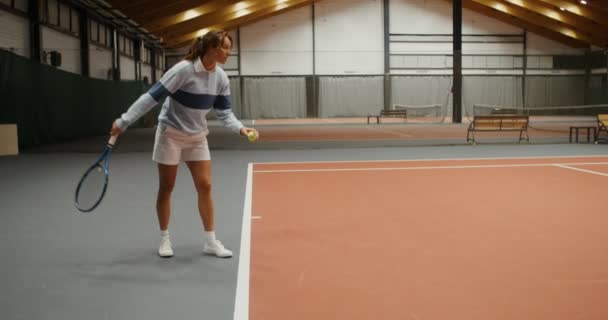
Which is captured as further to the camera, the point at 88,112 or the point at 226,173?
the point at 88,112

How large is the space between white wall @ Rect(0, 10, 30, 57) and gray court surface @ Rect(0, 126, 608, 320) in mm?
6199

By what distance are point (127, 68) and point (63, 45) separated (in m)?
8.36

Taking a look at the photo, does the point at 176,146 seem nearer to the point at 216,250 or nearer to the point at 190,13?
the point at 216,250

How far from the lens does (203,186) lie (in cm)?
399

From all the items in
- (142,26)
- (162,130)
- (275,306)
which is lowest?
(275,306)

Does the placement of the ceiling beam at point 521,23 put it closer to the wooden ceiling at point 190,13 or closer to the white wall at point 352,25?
the white wall at point 352,25

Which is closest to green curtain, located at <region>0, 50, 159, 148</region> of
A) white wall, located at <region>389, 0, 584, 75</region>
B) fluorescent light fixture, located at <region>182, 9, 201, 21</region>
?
fluorescent light fixture, located at <region>182, 9, 201, 21</region>

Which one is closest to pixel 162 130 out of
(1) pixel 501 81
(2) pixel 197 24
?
(2) pixel 197 24

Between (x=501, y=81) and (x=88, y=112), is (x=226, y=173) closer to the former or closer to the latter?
(x=88, y=112)

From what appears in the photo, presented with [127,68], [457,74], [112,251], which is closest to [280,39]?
[127,68]

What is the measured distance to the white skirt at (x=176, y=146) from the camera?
3852mm

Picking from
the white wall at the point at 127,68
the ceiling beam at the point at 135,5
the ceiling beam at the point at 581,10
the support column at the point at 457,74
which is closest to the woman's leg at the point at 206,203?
the ceiling beam at the point at 135,5

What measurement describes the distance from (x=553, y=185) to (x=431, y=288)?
14.5ft

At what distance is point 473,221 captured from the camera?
5047 mm
